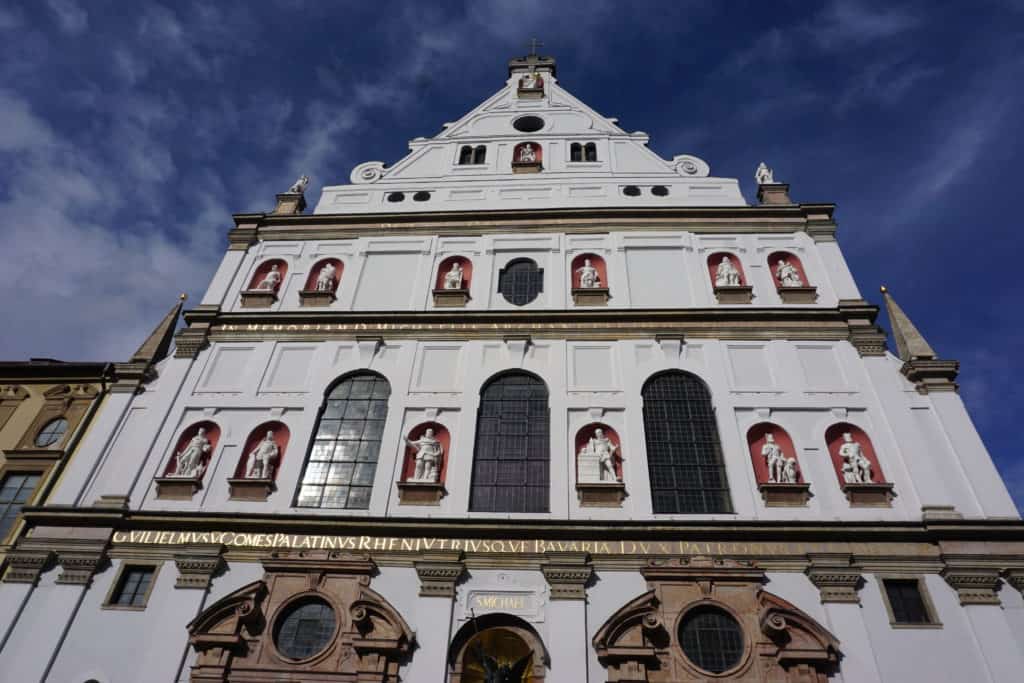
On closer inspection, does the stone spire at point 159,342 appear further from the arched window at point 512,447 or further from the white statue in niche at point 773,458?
the white statue in niche at point 773,458

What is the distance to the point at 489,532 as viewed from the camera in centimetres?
1338

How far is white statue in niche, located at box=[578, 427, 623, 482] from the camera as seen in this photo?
14195mm

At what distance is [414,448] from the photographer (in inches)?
592

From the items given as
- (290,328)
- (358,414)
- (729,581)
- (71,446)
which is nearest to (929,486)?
(729,581)

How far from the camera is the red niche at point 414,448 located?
48.1 ft

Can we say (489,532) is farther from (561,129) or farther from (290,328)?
(561,129)

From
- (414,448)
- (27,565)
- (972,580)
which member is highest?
(414,448)

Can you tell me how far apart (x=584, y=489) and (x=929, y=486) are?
697 cm

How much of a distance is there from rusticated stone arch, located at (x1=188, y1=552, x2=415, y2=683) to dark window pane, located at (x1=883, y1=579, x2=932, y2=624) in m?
8.78

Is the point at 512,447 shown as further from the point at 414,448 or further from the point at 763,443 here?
the point at 763,443

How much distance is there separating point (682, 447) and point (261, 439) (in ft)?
31.5

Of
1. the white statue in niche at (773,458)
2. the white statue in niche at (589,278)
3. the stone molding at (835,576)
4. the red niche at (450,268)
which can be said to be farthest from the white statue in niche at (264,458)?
the stone molding at (835,576)

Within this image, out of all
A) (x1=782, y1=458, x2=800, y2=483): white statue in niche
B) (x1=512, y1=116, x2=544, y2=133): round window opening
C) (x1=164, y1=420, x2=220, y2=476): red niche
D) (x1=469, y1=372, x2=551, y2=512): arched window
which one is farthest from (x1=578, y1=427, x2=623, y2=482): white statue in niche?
(x1=512, y1=116, x2=544, y2=133): round window opening

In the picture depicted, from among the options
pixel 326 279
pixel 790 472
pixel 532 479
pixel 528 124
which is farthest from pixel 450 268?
pixel 790 472
